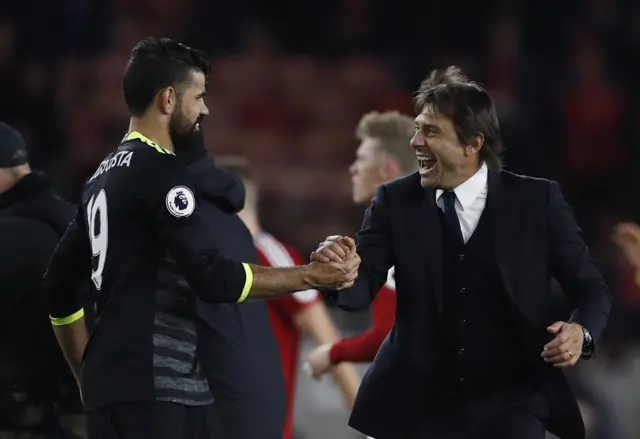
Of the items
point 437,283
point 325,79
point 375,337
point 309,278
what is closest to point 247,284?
point 309,278

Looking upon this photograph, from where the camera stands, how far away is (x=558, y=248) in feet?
13.4

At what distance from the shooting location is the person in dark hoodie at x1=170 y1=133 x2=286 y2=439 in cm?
426

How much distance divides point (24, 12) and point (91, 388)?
20.8 ft

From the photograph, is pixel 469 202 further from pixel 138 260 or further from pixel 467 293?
pixel 138 260

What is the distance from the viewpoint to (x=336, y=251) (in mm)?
4008

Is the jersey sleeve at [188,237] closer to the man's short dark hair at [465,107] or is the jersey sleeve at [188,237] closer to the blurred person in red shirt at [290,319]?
the man's short dark hair at [465,107]

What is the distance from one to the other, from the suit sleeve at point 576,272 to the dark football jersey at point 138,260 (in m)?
0.91

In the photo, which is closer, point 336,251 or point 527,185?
point 336,251

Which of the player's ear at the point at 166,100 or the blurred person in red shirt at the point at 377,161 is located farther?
the blurred person in red shirt at the point at 377,161

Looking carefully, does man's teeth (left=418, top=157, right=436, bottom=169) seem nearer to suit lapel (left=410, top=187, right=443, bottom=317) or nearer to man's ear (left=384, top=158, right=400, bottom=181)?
suit lapel (left=410, top=187, right=443, bottom=317)

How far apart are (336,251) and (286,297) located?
5.54 feet

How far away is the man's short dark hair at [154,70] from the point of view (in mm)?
4051

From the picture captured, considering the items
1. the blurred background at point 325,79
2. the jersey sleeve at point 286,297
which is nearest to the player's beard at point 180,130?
the jersey sleeve at point 286,297

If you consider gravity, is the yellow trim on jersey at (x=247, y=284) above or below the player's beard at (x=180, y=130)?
below
